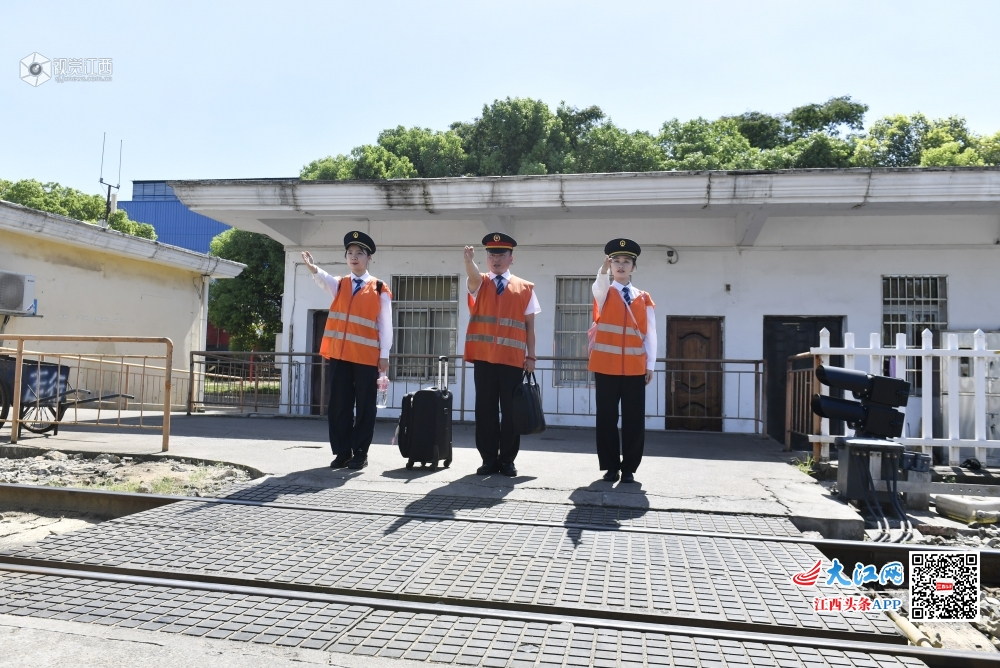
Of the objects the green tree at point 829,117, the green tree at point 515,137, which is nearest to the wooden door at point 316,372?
the green tree at point 515,137

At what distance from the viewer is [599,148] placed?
101 ft

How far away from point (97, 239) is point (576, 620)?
14.8 meters

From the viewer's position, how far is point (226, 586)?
3.20m

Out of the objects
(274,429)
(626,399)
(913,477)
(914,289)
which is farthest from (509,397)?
(914,289)

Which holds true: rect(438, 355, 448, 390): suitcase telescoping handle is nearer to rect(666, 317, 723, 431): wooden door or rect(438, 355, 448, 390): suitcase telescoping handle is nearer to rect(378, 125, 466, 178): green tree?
rect(666, 317, 723, 431): wooden door

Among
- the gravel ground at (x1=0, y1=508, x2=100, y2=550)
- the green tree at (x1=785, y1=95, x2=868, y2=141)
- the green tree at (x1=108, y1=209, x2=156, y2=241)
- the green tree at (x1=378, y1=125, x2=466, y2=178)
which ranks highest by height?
the green tree at (x1=785, y1=95, x2=868, y2=141)

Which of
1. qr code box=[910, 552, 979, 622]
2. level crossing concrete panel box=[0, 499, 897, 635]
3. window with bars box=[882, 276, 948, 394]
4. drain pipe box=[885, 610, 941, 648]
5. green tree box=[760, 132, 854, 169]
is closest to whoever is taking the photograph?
drain pipe box=[885, 610, 941, 648]

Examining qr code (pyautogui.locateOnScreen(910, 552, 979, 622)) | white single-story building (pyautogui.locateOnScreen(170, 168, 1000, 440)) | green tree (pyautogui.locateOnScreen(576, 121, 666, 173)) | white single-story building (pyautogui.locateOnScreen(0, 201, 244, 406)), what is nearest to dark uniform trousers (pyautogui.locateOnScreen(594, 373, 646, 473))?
qr code (pyautogui.locateOnScreen(910, 552, 979, 622))

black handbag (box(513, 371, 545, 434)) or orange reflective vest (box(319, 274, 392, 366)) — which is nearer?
black handbag (box(513, 371, 545, 434))

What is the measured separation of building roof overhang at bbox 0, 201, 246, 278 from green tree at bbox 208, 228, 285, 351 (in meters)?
11.2

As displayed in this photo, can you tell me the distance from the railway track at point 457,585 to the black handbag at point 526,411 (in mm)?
1010

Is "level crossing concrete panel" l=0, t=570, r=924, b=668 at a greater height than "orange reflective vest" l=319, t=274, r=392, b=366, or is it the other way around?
"orange reflective vest" l=319, t=274, r=392, b=366

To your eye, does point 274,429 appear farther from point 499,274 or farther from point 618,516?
point 618,516

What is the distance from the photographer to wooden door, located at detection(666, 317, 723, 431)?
11.5 m
